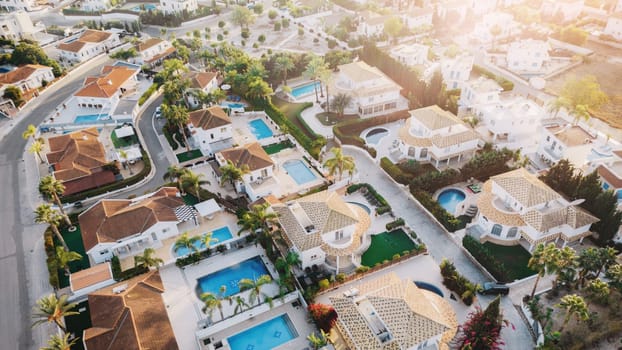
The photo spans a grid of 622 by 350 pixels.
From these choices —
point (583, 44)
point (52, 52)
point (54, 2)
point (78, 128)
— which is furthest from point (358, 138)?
point (54, 2)

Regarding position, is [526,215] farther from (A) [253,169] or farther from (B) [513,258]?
(A) [253,169]

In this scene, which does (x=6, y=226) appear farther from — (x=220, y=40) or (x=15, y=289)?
(x=220, y=40)

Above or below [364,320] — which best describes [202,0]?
above

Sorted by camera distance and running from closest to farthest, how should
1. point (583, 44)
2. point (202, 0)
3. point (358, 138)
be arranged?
point (358, 138) < point (583, 44) < point (202, 0)

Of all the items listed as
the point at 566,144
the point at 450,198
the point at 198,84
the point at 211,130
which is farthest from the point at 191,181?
the point at 566,144

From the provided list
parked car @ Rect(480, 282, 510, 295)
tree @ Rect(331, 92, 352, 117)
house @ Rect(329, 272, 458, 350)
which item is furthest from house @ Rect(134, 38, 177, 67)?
parked car @ Rect(480, 282, 510, 295)

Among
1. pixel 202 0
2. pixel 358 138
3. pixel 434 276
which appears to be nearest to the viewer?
pixel 434 276
